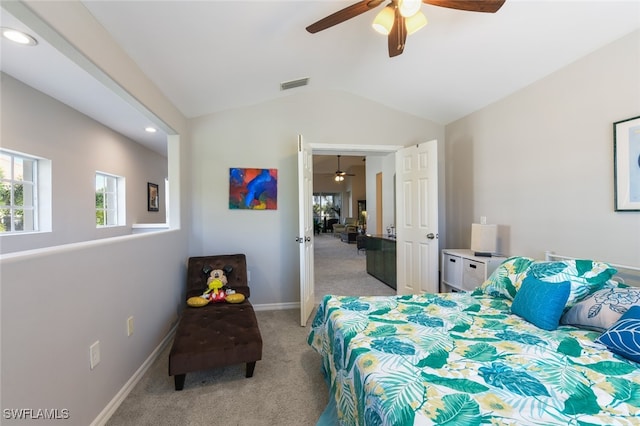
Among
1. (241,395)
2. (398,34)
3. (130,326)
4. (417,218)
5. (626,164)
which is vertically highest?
(398,34)

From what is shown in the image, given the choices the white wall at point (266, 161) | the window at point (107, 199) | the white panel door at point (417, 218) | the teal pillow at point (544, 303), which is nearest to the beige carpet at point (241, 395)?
the white wall at point (266, 161)

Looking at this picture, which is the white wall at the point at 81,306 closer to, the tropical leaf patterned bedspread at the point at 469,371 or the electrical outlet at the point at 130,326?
the electrical outlet at the point at 130,326

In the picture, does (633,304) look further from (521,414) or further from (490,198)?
(490,198)

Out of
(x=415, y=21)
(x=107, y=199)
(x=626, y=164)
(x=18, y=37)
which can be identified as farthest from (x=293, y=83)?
(x=107, y=199)

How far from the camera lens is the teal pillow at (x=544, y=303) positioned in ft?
5.75

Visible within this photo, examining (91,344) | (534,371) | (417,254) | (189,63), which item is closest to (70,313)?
(91,344)

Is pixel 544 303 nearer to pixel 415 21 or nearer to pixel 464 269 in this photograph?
pixel 464 269

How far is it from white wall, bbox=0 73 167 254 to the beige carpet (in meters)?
2.01

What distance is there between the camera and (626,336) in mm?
1396

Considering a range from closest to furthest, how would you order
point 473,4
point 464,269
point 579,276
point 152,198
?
point 473,4 < point 579,276 < point 464,269 < point 152,198

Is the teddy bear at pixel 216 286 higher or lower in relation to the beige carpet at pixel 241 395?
higher

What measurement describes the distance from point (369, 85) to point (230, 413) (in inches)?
142

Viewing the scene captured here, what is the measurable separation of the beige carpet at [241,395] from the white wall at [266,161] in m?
1.12

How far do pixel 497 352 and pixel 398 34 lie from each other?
1.95 metres
